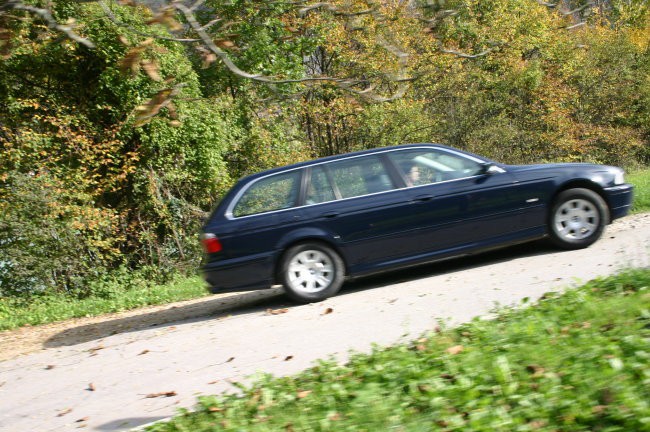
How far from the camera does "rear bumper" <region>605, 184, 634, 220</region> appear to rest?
942 cm

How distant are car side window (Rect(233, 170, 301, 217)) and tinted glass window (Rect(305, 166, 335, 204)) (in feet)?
0.61

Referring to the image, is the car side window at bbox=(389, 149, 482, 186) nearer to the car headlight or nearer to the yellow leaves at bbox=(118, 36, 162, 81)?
the car headlight

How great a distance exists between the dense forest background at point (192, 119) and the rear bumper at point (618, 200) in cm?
206

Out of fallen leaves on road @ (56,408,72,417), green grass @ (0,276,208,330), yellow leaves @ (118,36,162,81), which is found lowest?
fallen leaves on road @ (56,408,72,417)

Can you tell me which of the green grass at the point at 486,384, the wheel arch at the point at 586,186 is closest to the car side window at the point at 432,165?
the wheel arch at the point at 586,186

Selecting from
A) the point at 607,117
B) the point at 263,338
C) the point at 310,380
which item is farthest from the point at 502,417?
the point at 607,117

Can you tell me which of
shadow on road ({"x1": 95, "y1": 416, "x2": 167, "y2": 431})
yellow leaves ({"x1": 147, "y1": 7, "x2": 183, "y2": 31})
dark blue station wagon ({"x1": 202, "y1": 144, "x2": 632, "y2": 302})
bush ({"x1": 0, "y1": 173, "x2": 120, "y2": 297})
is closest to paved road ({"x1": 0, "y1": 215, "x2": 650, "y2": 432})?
shadow on road ({"x1": 95, "y1": 416, "x2": 167, "y2": 431})

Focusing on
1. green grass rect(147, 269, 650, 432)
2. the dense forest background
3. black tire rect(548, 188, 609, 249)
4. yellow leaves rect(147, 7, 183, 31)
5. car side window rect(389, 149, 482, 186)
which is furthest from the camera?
the dense forest background

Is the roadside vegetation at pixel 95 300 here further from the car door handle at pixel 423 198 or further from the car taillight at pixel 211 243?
the car door handle at pixel 423 198

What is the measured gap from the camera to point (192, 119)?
18.6 m

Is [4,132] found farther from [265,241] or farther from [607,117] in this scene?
[607,117]

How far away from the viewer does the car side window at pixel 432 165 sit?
942 cm

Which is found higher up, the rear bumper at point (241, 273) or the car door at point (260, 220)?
the car door at point (260, 220)

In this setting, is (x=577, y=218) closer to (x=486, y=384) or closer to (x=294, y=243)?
(x=294, y=243)
